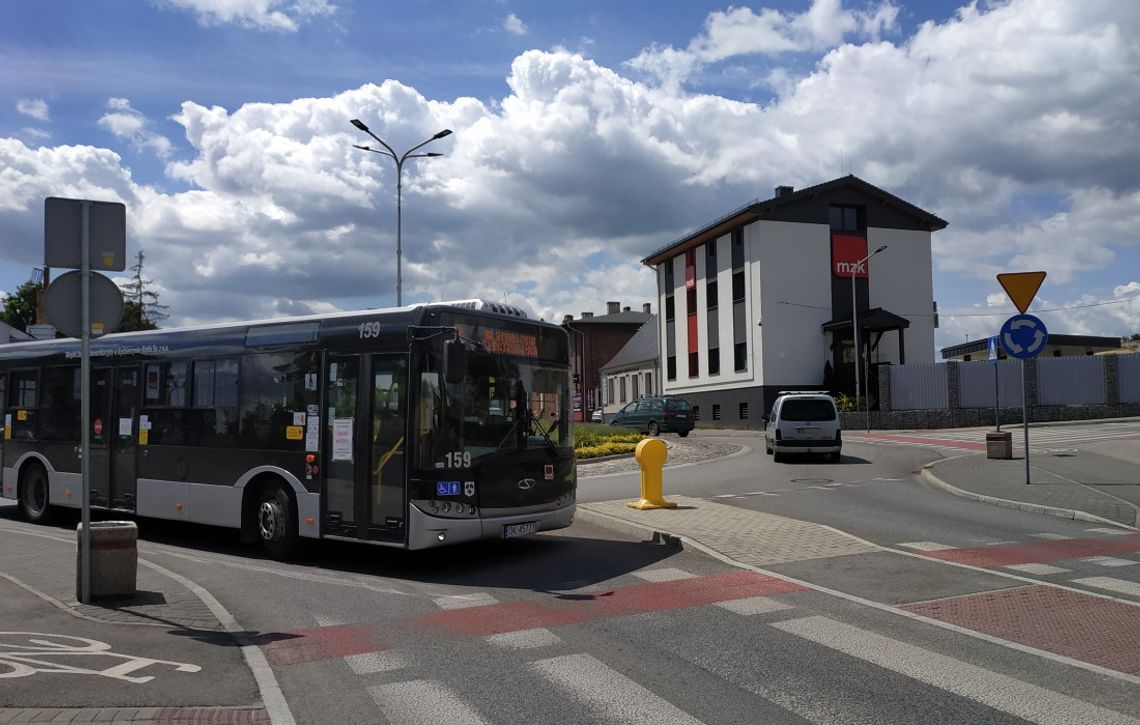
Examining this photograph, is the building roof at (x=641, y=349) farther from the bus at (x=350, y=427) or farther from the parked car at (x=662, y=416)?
the bus at (x=350, y=427)

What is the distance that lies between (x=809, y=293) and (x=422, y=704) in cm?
4514

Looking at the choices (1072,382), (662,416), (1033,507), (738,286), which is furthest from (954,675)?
(738,286)

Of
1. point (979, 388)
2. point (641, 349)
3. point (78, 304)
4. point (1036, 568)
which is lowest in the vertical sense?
point (1036, 568)

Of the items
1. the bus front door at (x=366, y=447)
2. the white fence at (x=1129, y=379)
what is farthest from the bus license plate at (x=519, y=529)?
the white fence at (x=1129, y=379)

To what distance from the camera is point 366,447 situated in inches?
384

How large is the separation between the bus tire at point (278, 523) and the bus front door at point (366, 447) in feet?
2.09

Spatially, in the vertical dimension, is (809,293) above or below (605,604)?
above

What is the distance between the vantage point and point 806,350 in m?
47.6

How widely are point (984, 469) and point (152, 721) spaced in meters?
17.4

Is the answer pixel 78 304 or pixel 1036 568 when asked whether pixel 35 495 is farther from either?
pixel 1036 568

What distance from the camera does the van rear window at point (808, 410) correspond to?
77.3 feet

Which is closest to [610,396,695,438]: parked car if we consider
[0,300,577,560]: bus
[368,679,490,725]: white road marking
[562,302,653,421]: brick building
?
[0,300,577,560]: bus

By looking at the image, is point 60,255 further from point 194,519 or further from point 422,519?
point 194,519

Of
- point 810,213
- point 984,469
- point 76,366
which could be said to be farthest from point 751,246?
point 76,366
